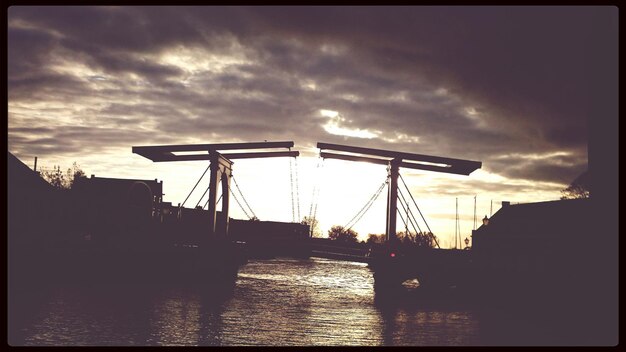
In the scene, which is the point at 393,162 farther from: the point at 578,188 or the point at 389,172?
the point at 578,188

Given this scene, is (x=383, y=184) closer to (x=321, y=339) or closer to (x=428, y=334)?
(x=428, y=334)

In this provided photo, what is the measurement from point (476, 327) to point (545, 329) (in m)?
1.70

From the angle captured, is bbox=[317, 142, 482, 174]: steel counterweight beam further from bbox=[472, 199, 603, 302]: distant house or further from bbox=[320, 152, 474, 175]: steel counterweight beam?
bbox=[472, 199, 603, 302]: distant house

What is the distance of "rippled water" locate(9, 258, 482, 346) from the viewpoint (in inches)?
409

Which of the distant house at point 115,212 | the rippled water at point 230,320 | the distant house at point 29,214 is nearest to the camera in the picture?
the rippled water at point 230,320

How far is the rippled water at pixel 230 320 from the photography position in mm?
10398

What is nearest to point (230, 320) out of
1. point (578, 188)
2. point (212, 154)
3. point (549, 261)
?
point (212, 154)

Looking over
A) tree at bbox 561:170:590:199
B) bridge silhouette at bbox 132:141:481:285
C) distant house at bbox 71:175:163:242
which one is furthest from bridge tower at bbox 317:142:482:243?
tree at bbox 561:170:590:199

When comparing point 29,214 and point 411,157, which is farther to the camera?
point 411,157

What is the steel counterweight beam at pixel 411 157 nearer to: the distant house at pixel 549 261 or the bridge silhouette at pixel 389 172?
the bridge silhouette at pixel 389 172

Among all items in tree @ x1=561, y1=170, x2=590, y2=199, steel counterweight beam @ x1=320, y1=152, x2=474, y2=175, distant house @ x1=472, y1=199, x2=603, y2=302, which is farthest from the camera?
tree @ x1=561, y1=170, x2=590, y2=199

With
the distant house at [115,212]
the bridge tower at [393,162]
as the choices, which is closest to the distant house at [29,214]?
the distant house at [115,212]

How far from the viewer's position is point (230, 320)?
13.1 m

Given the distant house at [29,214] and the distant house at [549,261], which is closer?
the distant house at [29,214]
